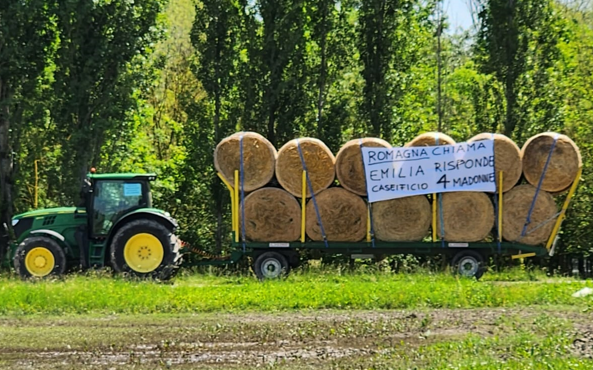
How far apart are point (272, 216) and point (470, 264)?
408 centimetres

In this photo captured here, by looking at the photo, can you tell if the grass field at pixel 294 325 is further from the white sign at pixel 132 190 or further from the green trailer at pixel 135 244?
the white sign at pixel 132 190

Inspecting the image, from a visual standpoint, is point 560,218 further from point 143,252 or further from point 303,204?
point 143,252

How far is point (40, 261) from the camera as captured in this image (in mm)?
Answer: 16422

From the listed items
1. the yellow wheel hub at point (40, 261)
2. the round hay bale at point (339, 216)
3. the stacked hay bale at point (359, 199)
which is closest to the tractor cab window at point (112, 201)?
the yellow wheel hub at point (40, 261)

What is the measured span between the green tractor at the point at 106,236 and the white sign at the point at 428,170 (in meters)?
4.11

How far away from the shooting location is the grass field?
28.8 ft

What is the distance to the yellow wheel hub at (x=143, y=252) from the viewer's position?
16.5m

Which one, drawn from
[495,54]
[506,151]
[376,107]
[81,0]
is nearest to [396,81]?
[376,107]

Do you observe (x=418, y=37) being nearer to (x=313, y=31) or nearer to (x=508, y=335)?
(x=313, y=31)

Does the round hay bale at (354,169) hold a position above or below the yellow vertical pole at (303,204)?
above

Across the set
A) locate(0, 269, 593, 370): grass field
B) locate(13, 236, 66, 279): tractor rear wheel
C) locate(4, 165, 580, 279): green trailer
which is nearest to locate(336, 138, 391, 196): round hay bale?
locate(4, 165, 580, 279): green trailer

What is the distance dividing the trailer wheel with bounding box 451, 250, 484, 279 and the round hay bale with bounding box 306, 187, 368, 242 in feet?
6.60

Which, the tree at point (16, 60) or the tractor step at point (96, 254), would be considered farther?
the tree at point (16, 60)

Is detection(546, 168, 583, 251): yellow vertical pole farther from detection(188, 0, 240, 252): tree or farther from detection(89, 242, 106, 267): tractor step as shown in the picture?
detection(188, 0, 240, 252): tree
